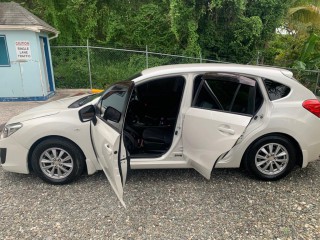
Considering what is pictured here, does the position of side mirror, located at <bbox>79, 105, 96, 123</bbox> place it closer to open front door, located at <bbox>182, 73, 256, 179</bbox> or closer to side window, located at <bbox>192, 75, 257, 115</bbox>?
open front door, located at <bbox>182, 73, 256, 179</bbox>

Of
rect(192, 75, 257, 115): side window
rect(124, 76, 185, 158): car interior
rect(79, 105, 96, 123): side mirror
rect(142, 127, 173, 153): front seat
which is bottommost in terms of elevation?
rect(142, 127, 173, 153): front seat

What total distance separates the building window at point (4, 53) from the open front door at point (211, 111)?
7.36m

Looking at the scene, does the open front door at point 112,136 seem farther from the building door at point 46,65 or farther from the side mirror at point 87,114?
the building door at point 46,65

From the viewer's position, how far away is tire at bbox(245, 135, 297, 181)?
3.58 m

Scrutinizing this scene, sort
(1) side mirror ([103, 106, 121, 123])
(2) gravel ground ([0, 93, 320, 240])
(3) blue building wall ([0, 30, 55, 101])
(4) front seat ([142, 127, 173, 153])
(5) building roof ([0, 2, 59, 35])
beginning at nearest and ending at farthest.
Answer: (2) gravel ground ([0, 93, 320, 240])
(1) side mirror ([103, 106, 121, 123])
(4) front seat ([142, 127, 173, 153])
(5) building roof ([0, 2, 59, 35])
(3) blue building wall ([0, 30, 55, 101])

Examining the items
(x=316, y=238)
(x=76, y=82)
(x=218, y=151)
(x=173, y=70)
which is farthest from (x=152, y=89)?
(x=76, y=82)

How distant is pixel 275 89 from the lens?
3604 mm

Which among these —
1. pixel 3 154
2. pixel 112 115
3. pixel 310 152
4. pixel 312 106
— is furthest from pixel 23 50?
pixel 310 152

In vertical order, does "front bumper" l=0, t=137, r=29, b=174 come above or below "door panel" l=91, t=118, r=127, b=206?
below

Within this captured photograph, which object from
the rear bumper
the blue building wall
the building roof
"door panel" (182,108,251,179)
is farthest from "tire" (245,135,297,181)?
the building roof

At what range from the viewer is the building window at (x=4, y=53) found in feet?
27.4

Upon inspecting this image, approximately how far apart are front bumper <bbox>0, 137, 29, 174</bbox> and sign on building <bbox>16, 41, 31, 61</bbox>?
5.84 m

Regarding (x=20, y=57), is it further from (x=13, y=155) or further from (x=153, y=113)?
(x=153, y=113)

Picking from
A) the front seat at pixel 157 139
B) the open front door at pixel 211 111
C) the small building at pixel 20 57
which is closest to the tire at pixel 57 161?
the front seat at pixel 157 139
